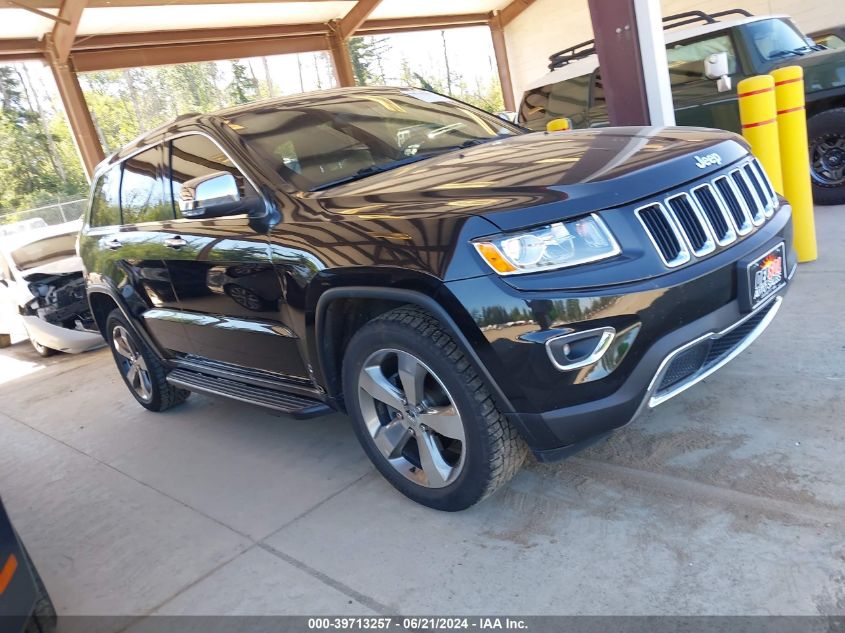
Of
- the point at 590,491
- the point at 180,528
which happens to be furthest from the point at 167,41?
the point at 590,491

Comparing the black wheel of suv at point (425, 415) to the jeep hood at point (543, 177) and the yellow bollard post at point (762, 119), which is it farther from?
the yellow bollard post at point (762, 119)

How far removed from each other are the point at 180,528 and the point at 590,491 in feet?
6.28

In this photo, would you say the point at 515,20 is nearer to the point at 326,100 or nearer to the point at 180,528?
the point at 326,100

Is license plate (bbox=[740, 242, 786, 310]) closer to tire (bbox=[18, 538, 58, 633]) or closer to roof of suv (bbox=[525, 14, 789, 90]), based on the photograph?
tire (bbox=[18, 538, 58, 633])

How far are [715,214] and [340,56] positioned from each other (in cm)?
1576

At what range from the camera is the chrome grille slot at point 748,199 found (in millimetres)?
2762

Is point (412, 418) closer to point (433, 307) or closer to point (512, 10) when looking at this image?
point (433, 307)

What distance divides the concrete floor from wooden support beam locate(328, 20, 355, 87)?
552 inches

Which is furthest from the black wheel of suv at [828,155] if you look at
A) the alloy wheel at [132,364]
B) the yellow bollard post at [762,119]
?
the alloy wheel at [132,364]

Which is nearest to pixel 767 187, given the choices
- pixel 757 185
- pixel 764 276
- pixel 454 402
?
pixel 757 185

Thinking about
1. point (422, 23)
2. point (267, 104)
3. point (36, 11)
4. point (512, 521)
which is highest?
point (36, 11)

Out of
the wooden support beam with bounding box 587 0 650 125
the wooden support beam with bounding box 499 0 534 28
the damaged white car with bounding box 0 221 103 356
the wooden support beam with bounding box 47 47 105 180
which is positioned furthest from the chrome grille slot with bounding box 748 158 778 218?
the wooden support beam with bounding box 499 0 534 28

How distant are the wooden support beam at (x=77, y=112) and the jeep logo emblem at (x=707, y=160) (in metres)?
12.5

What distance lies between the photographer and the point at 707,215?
99.6 inches
